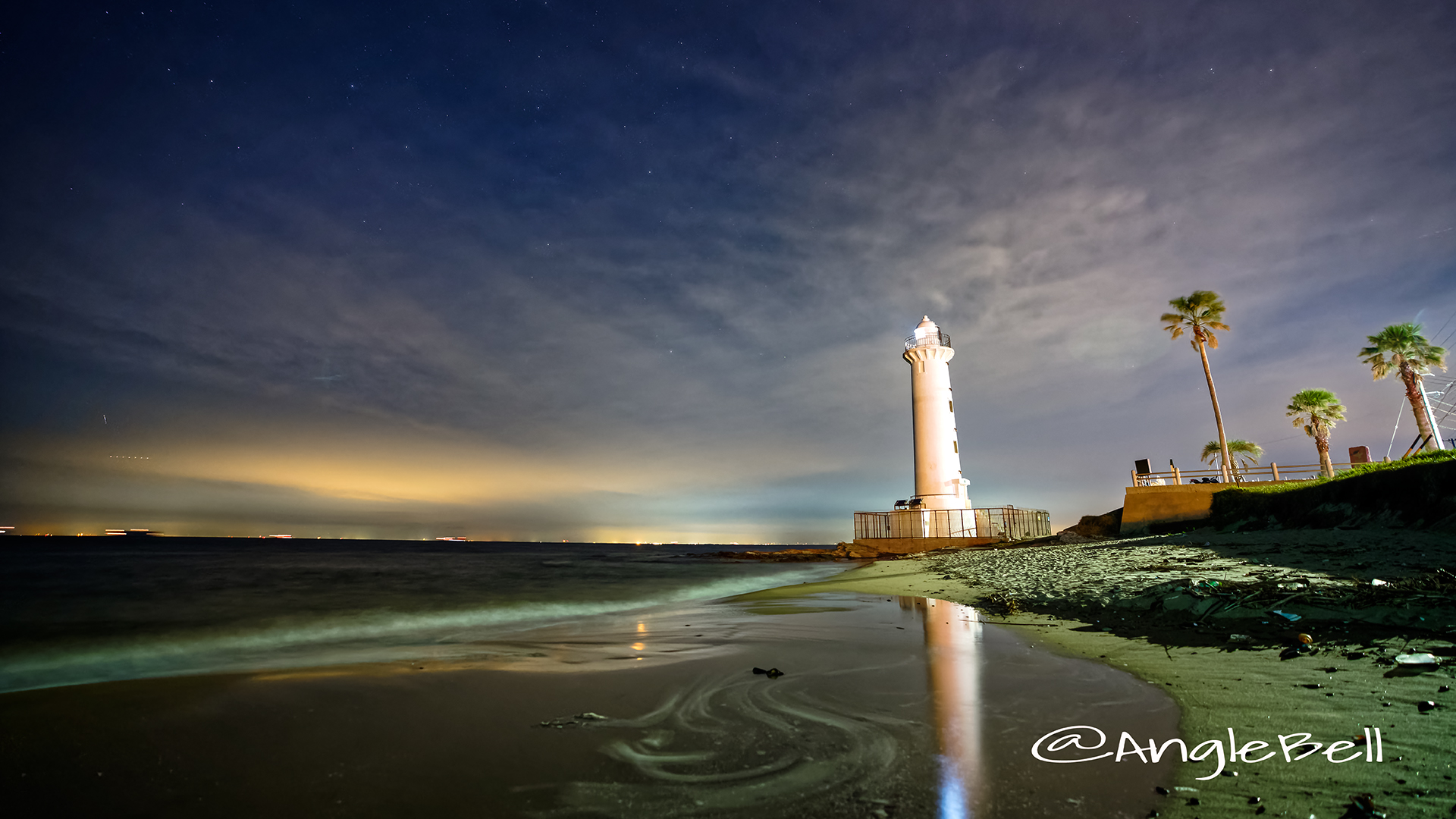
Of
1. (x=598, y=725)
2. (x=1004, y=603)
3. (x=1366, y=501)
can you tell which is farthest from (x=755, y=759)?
(x=1366, y=501)

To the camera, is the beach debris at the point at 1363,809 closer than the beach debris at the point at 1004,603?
Yes

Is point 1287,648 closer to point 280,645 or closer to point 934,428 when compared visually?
point 280,645

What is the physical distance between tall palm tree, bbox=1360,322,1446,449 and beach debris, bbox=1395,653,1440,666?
130 feet

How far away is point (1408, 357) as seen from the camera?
1235 inches

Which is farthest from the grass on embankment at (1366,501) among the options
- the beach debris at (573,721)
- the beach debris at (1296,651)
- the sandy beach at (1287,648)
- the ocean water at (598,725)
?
the beach debris at (573,721)

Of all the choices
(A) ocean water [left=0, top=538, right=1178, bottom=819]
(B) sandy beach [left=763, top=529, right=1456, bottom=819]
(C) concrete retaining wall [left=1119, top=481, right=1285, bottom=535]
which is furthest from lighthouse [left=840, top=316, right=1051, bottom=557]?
(A) ocean water [left=0, top=538, right=1178, bottom=819]

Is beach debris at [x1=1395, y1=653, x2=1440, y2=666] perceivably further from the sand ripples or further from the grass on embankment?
the grass on embankment

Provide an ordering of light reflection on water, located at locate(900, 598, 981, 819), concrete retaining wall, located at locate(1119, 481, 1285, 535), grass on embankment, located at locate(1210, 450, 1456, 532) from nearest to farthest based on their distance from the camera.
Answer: light reflection on water, located at locate(900, 598, 981, 819) < grass on embankment, located at locate(1210, 450, 1456, 532) < concrete retaining wall, located at locate(1119, 481, 1285, 535)

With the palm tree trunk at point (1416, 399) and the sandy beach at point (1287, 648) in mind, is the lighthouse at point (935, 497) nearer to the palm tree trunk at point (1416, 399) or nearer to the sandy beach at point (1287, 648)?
the palm tree trunk at point (1416, 399)

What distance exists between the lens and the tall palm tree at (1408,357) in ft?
101

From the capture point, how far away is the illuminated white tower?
32.6 m

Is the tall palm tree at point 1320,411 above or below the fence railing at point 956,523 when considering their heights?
above

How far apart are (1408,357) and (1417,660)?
138 feet

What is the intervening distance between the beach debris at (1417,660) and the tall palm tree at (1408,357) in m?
39.5
